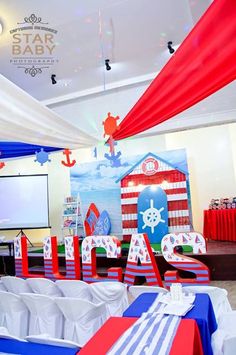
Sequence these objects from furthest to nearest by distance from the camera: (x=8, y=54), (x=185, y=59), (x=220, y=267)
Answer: (x=220, y=267)
(x=8, y=54)
(x=185, y=59)

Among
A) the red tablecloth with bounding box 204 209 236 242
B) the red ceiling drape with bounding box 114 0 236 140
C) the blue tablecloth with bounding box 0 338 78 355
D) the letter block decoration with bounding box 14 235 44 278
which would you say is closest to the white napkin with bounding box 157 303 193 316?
the blue tablecloth with bounding box 0 338 78 355

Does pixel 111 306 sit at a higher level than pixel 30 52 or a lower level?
lower

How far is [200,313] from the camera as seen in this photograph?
2.02 m

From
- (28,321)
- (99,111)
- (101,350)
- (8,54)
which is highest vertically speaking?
(8,54)

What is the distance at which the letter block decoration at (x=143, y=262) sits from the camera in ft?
12.6

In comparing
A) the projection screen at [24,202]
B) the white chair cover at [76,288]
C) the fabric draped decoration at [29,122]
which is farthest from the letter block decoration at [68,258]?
the projection screen at [24,202]

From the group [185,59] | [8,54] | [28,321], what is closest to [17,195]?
[8,54]

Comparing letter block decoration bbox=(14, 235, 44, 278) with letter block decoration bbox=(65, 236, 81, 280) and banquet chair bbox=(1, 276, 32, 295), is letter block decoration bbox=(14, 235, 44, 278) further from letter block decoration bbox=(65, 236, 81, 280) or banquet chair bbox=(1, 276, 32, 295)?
banquet chair bbox=(1, 276, 32, 295)

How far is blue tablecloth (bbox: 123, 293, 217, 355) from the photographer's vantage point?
1.91m

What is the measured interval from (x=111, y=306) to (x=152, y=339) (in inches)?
59.4

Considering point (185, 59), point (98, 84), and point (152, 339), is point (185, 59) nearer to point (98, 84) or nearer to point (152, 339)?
point (152, 339)

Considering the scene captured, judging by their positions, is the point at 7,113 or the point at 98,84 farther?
the point at 98,84

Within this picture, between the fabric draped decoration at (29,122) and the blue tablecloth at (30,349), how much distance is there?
69.9 inches

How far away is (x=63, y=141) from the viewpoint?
11.8 ft
